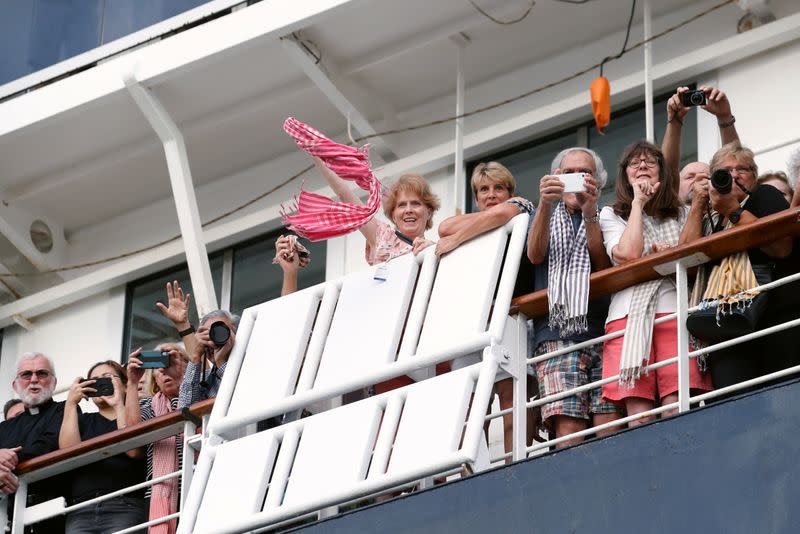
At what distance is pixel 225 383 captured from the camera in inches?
291

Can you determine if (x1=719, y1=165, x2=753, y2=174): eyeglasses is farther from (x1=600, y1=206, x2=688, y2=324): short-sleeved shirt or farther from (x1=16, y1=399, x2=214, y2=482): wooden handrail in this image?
(x1=16, y1=399, x2=214, y2=482): wooden handrail

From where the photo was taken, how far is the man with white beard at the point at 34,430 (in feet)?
27.0

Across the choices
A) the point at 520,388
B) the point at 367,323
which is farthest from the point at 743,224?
the point at 367,323

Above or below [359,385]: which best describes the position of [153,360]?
above

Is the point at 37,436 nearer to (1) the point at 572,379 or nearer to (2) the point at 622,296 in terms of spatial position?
(1) the point at 572,379

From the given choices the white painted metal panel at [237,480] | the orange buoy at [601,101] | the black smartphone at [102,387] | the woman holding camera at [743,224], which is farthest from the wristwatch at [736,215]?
the black smartphone at [102,387]

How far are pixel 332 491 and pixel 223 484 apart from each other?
604mm

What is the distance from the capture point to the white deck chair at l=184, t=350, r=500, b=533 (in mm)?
6438

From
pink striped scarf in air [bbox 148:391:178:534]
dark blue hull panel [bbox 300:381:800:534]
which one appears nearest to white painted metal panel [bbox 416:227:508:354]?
dark blue hull panel [bbox 300:381:800:534]

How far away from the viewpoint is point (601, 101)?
29.8ft

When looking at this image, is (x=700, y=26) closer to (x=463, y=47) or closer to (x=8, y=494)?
(x=463, y=47)

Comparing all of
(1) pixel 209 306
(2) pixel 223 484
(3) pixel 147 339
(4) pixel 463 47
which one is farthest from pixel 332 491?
(3) pixel 147 339

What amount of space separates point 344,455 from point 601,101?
3.11 meters

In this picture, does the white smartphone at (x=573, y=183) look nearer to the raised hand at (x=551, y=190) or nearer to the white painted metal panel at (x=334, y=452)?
the raised hand at (x=551, y=190)
